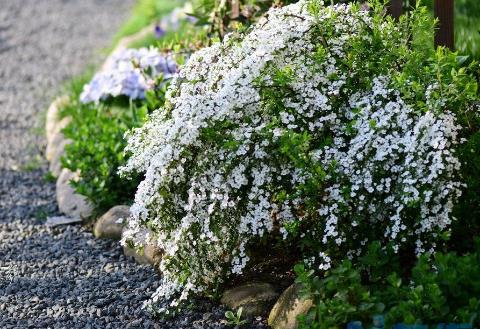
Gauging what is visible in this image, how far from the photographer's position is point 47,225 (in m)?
4.58

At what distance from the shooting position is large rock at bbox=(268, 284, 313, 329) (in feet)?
10.0

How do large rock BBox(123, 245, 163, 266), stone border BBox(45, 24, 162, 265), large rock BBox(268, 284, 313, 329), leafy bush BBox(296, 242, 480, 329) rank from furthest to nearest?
1. stone border BBox(45, 24, 162, 265)
2. large rock BBox(123, 245, 163, 266)
3. large rock BBox(268, 284, 313, 329)
4. leafy bush BBox(296, 242, 480, 329)

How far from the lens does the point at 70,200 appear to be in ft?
15.7

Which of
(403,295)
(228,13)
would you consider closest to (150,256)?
(403,295)

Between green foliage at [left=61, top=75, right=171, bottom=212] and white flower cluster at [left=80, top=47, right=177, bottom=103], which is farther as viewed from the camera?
white flower cluster at [left=80, top=47, right=177, bottom=103]

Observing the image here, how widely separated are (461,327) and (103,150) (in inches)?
103

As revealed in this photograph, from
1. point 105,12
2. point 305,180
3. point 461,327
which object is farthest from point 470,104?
point 105,12

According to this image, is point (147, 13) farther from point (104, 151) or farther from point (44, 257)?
point (44, 257)

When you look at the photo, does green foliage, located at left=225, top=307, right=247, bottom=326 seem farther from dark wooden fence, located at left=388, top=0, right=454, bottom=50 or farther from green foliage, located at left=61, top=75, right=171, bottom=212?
dark wooden fence, located at left=388, top=0, right=454, bottom=50

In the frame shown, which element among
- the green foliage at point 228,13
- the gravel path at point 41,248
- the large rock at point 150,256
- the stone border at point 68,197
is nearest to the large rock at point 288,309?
the gravel path at point 41,248

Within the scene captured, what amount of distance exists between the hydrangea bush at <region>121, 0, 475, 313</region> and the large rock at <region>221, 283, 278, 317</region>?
0.10m

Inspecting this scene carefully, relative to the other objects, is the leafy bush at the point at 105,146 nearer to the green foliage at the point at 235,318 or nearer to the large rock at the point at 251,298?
the large rock at the point at 251,298

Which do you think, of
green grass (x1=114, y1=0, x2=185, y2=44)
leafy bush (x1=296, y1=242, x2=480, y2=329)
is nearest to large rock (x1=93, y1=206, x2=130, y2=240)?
leafy bush (x1=296, y1=242, x2=480, y2=329)

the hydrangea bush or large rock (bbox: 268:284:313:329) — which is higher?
the hydrangea bush
